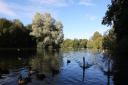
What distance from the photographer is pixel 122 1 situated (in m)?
49.3

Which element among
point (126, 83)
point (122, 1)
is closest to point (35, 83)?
point (126, 83)

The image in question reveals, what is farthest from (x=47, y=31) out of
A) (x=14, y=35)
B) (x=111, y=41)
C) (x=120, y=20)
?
(x=120, y=20)

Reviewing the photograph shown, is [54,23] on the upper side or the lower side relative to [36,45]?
upper

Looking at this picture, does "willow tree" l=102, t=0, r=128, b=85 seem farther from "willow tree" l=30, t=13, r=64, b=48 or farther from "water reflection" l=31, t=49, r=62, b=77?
"willow tree" l=30, t=13, r=64, b=48

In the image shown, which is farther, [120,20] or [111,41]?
[111,41]

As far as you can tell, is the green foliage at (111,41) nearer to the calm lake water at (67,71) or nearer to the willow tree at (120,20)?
the willow tree at (120,20)

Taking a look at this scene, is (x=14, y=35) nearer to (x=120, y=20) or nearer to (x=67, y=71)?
(x=120, y=20)

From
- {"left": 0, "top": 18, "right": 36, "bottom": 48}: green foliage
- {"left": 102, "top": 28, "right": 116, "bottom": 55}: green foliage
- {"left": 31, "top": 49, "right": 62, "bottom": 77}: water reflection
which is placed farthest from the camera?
{"left": 0, "top": 18, "right": 36, "bottom": 48}: green foliage

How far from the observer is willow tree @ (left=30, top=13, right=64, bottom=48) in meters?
107

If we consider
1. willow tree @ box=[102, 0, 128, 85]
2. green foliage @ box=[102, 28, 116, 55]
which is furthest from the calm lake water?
green foliage @ box=[102, 28, 116, 55]

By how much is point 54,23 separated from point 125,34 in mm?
63545

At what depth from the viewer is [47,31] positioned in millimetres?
108000

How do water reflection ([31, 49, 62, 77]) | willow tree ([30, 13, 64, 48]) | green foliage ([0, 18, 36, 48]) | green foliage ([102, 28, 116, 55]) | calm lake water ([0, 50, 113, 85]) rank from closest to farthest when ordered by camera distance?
calm lake water ([0, 50, 113, 85]) < water reflection ([31, 49, 62, 77]) < green foliage ([102, 28, 116, 55]) < willow tree ([30, 13, 64, 48]) < green foliage ([0, 18, 36, 48])

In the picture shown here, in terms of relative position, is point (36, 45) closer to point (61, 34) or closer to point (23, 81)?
point (61, 34)
